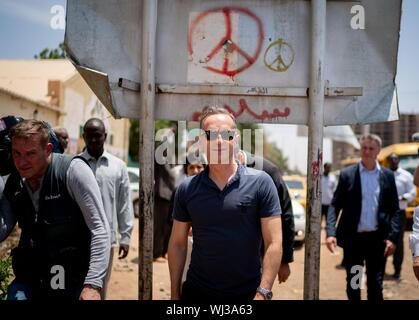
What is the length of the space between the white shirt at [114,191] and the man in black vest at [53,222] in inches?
58.9

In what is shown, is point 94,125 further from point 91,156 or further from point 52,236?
point 52,236

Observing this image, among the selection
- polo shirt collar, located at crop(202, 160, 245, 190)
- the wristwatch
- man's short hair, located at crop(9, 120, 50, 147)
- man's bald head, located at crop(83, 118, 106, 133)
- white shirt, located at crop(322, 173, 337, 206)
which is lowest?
the wristwatch

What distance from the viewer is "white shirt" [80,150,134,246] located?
4.21 m

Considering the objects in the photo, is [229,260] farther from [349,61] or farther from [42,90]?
[42,90]

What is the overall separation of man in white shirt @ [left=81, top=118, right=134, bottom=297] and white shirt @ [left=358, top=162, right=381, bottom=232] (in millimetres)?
2294

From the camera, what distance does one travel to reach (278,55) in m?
3.13

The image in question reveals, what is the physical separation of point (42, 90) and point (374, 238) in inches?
538

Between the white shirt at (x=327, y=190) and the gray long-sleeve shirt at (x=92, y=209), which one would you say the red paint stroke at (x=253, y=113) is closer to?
the gray long-sleeve shirt at (x=92, y=209)

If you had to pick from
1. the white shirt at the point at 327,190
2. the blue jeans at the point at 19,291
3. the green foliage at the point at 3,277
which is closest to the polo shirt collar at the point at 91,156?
the green foliage at the point at 3,277

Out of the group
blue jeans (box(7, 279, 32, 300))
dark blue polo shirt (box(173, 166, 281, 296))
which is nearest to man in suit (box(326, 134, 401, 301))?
dark blue polo shirt (box(173, 166, 281, 296))

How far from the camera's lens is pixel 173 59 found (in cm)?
314

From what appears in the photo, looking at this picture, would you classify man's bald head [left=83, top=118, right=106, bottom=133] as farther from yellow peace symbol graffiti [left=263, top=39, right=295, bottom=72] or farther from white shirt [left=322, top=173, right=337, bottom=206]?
white shirt [left=322, top=173, right=337, bottom=206]

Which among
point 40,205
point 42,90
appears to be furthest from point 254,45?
point 42,90

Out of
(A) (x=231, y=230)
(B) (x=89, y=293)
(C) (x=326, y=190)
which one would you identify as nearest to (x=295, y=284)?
(C) (x=326, y=190)
